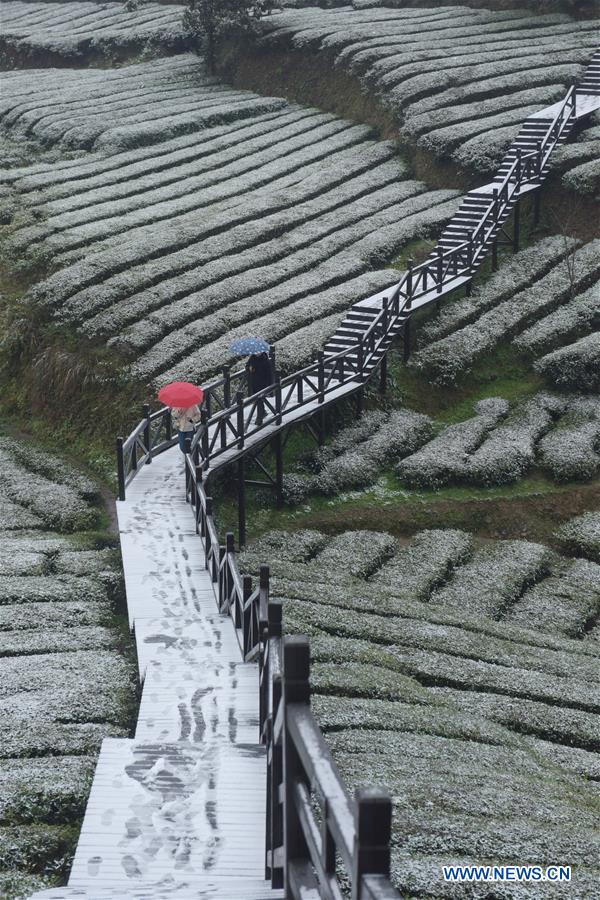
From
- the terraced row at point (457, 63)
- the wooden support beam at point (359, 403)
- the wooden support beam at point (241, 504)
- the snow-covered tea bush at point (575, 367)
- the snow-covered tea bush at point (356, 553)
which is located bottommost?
the snow-covered tea bush at point (356, 553)

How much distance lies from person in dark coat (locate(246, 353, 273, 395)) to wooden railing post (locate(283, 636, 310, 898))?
22846 millimetres

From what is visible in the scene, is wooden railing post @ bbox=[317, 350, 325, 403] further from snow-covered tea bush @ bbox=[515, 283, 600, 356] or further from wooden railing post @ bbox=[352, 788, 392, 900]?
wooden railing post @ bbox=[352, 788, 392, 900]

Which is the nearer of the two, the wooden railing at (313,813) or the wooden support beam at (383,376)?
the wooden railing at (313,813)

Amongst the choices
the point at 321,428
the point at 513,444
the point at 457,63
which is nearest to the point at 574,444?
the point at 513,444

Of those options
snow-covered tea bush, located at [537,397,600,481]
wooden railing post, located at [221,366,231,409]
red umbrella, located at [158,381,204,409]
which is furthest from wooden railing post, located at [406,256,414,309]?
red umbrella, located at [158,381,204,409]

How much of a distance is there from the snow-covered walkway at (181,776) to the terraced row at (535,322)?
20.6m

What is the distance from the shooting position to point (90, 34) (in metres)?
76.4

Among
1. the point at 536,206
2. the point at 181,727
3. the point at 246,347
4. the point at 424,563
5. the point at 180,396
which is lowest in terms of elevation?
the point at 424,563

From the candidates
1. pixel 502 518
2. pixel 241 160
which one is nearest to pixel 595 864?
pixel 502 518

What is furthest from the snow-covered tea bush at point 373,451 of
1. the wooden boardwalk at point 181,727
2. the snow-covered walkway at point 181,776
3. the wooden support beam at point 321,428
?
the snow-covered walkway at point 181,776

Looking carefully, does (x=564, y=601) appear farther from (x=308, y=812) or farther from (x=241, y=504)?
(x=308, y=812)

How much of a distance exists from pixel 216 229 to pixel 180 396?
20274 mm

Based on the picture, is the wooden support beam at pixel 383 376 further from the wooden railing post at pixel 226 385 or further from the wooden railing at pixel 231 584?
the wooden railing at pixel 231 584

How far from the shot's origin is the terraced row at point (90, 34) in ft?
241
